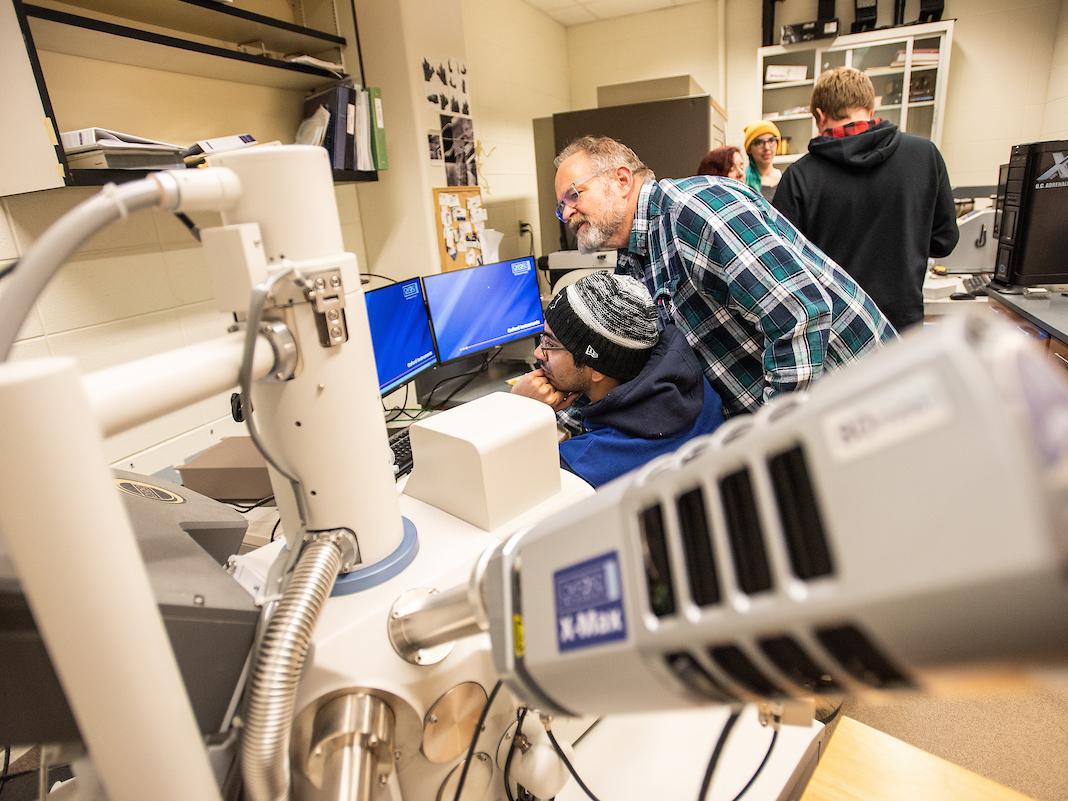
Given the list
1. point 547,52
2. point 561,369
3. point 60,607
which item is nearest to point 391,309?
point 561,369

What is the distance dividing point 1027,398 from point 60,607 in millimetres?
474

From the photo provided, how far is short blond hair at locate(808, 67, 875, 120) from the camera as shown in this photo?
212cm

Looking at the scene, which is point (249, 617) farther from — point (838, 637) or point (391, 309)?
point (391, 309)

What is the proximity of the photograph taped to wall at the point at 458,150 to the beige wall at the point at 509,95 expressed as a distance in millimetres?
930

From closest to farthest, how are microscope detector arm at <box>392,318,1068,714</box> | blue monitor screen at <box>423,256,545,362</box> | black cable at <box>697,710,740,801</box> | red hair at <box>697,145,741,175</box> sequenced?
microscope detector arm at <box>392,318,1068,714</box>
black cable at <box>697,710,740,801</box>
blue monitor screen at <box>423,256,545,362</box>
red hair at <box>697,145,741,175</box>

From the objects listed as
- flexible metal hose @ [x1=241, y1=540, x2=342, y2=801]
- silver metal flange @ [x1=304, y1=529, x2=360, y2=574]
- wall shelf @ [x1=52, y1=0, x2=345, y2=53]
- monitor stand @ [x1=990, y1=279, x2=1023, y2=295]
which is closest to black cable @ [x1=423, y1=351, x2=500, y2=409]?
wall shelf @ [x1=52, y1=0, x2=345, y2=53]

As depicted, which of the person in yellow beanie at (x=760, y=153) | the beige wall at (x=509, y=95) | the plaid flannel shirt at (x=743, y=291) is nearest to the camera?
the plaid flannel shirt at (x=743, y=291)

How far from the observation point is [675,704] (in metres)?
0.33

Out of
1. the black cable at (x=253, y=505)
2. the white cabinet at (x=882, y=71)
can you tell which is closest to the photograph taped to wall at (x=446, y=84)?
the black cable at (x=253, y=505)

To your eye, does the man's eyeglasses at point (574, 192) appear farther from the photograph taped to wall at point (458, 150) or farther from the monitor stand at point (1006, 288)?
the monitor stand at point (1006, 288)

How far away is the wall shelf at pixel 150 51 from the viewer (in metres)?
1.38

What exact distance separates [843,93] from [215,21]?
2021 mm

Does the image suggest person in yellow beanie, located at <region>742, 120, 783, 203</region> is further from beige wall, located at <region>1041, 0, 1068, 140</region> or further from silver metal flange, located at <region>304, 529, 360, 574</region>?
silver metal flange, located at <region>304, 529, 360, 574</region>

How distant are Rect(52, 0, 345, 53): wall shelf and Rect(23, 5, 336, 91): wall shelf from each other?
91 mm
